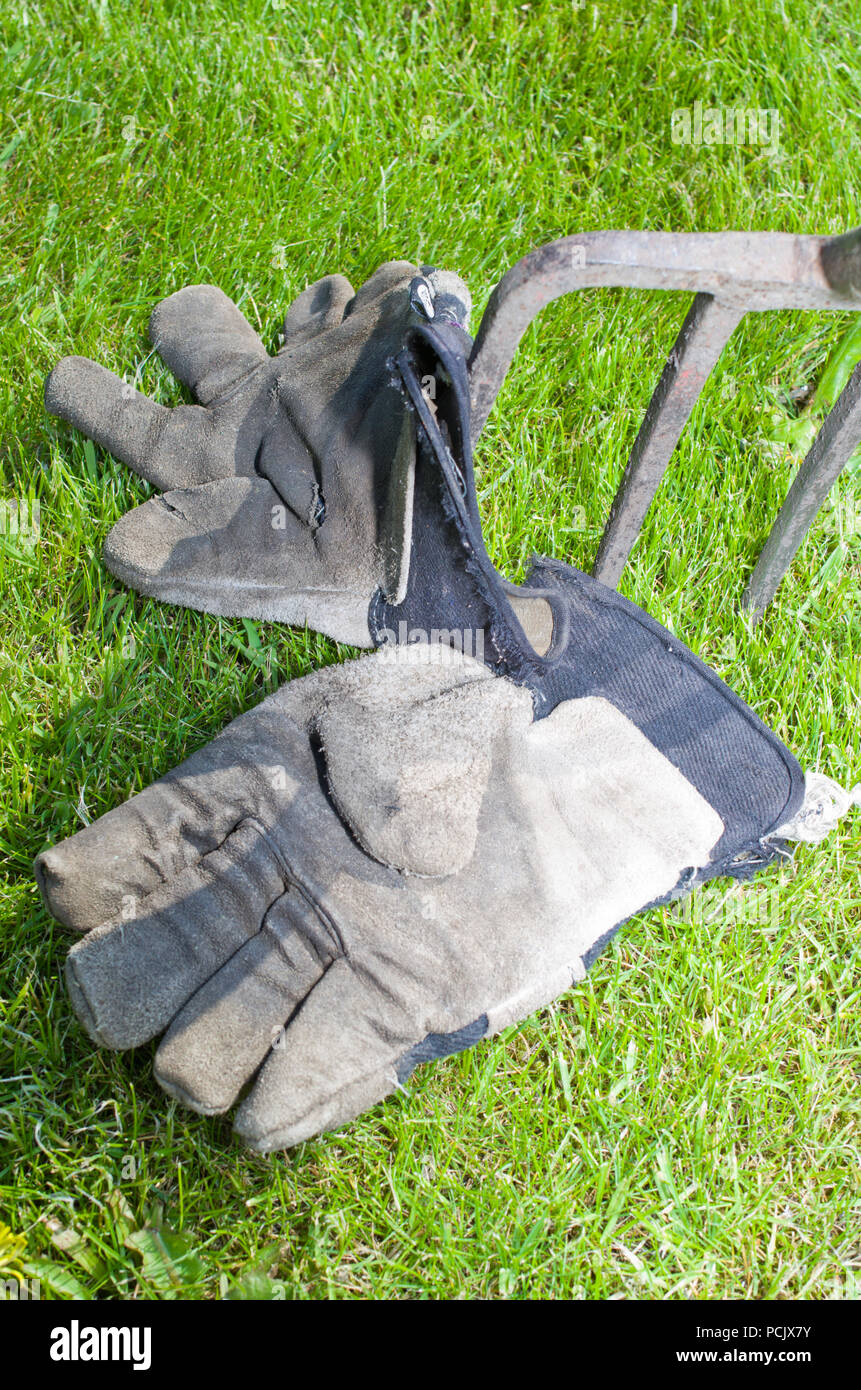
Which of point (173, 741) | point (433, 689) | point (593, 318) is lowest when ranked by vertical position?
point (173, 741)

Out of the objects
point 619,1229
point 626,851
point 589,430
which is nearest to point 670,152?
point 589,430

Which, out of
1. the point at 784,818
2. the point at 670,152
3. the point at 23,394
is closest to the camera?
the point at 784,818

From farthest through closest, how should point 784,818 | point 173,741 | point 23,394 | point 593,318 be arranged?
point 593,318 → point 23,394 → point 173,741 → point 784,818

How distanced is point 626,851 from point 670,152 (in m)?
2.01

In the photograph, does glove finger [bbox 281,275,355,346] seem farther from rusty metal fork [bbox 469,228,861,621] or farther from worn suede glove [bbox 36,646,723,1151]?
worn suede glove [bbox 36,646,723,1151]

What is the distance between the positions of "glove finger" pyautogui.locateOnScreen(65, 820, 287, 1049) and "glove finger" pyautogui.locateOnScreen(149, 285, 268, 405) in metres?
1.06

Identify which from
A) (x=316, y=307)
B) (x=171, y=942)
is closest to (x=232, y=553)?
(x=316, y=307)

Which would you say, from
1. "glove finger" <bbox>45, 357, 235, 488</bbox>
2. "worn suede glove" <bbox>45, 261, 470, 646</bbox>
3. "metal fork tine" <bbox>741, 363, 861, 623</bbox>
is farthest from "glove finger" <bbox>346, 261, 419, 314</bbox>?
"metal fork tine" <bbox>741, 363, 861, 623</bbox>

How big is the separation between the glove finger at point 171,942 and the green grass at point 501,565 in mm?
245

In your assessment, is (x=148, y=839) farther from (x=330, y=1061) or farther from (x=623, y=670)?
(x=623, y=670)

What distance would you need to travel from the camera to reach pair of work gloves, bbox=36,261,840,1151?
63.4 inches
